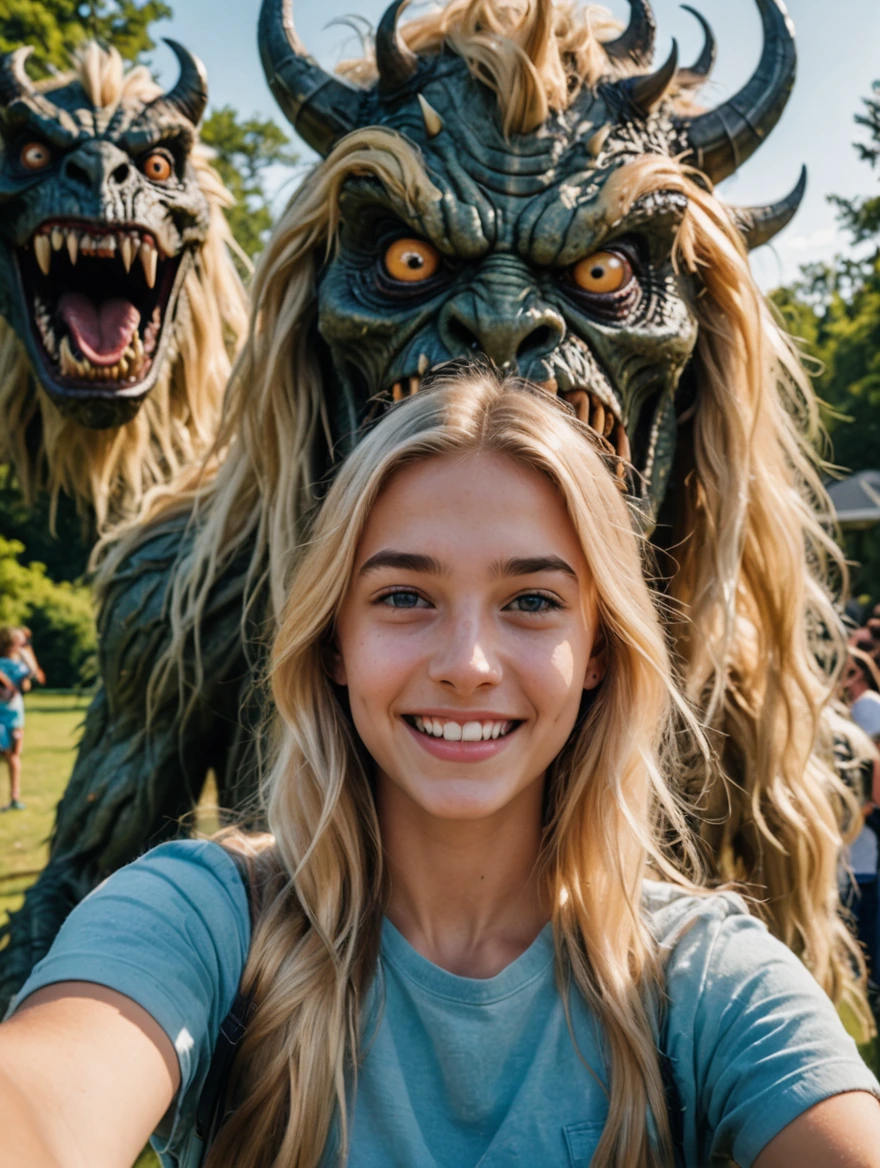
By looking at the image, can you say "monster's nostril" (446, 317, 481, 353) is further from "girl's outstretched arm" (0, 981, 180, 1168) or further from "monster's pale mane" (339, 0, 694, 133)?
"girl's outstretched arm" (0, 981, 180, 1168)

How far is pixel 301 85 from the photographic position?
2.70 metres

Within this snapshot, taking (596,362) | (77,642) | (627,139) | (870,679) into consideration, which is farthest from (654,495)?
(77,642)

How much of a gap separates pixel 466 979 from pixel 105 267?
2.51m

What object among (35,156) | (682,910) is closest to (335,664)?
(682,910)

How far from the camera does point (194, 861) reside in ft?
5.09

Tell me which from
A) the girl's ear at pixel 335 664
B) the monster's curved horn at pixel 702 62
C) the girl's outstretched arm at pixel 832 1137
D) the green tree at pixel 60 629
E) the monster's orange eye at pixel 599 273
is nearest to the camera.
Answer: the girl's outstretched arm at pixel 832 1137

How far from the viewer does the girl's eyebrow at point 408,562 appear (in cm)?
159

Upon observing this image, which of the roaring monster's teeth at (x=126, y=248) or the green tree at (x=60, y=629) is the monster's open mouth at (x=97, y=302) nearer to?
the roaring monster's teeth at (x=126, y=248)

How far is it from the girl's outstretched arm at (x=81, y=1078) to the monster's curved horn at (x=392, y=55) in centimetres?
204

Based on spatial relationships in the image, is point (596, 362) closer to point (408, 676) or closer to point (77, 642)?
point (408, 676)

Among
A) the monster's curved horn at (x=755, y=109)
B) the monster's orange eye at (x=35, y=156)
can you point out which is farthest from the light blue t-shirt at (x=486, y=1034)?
the monster's orange eye at (x=35, y=156)

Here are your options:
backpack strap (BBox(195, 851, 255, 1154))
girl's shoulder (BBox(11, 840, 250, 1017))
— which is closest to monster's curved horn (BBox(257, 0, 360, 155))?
girl's shoulder (BBox(11, 840, 250, 1017))

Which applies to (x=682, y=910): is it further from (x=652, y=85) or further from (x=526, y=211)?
(x=652, y=85)

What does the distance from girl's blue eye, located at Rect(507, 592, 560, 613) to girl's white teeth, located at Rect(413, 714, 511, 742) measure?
157mm
